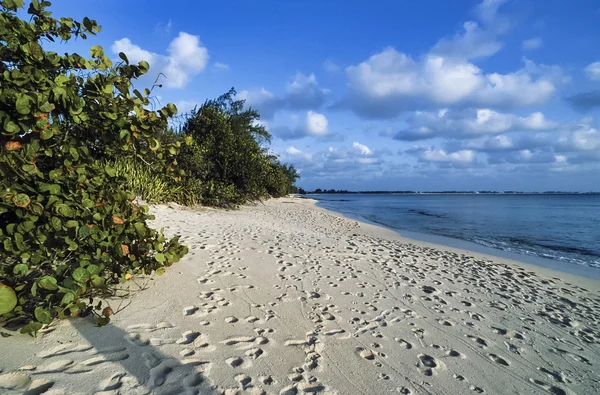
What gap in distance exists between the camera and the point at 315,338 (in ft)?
10.8

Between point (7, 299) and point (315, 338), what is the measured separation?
2.69 m

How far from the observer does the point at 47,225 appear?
2879 millimetres

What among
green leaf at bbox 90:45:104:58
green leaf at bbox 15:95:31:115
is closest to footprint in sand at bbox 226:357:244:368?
green leaf at bbox 15:95:31:115

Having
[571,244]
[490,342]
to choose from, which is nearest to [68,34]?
[490,342]

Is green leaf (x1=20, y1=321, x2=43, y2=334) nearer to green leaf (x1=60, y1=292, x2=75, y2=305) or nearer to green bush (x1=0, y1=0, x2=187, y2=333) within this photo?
green bush (x1=0, y1=0, x2=187, y2=333)

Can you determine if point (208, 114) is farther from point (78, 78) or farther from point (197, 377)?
point (197, 377)

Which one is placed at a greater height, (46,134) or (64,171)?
(46,134)

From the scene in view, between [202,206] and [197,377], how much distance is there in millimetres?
13338

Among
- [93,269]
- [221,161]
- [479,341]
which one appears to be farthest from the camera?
[221,161]

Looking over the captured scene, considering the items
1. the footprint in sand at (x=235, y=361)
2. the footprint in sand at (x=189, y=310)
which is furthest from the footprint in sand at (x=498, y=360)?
the footprint in sand at (x=189, y=310)

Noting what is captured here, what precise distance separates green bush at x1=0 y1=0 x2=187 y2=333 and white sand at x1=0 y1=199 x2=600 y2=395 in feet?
1.51

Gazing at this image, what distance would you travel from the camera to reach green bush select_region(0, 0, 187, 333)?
8.79ft

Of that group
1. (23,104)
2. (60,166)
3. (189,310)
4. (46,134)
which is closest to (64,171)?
(60,166)

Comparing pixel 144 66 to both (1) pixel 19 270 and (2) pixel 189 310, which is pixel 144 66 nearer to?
(1) pixel 19 270
